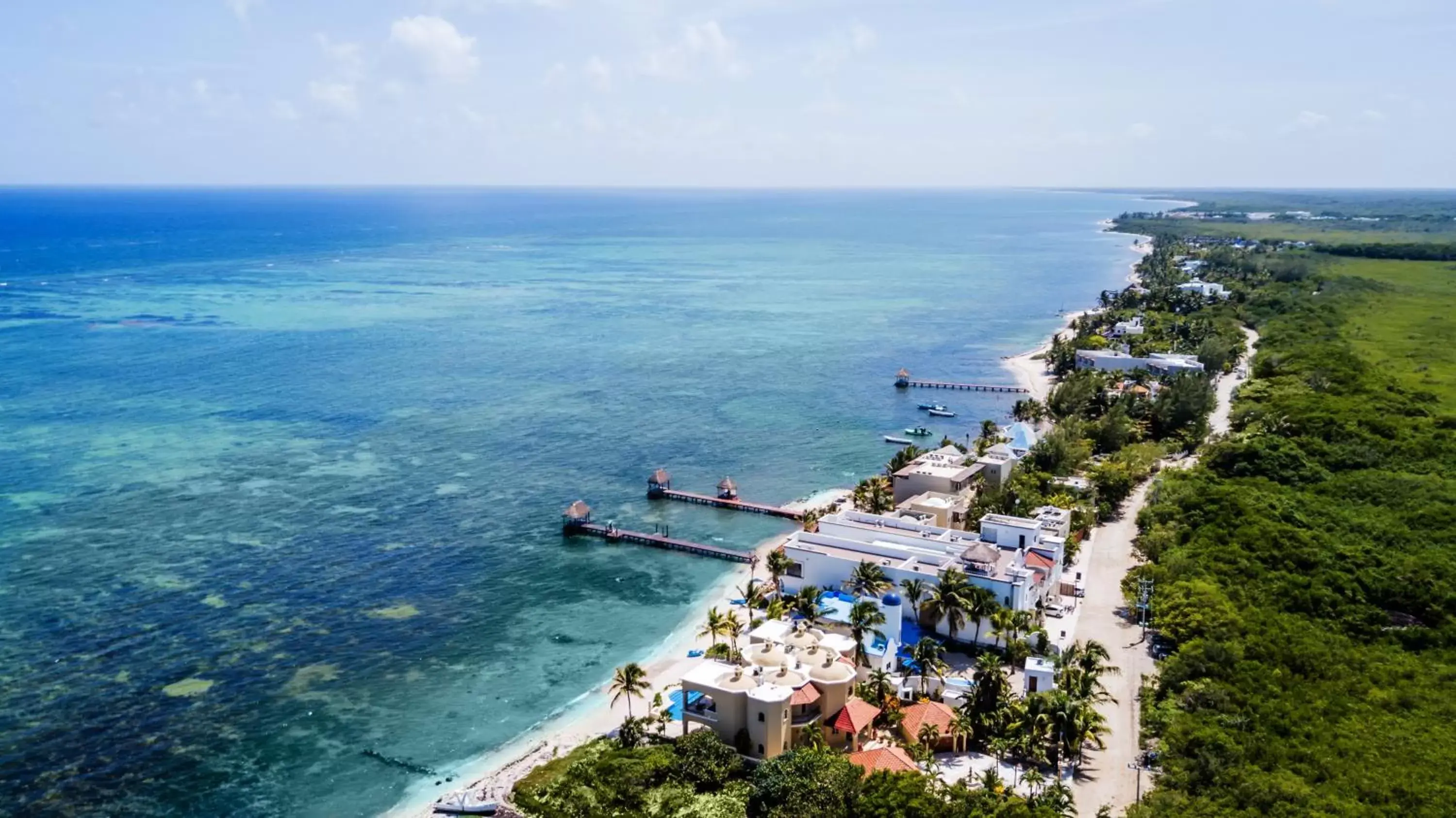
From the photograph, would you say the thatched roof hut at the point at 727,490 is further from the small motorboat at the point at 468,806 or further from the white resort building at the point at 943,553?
the small motorboat at the point at 468,806

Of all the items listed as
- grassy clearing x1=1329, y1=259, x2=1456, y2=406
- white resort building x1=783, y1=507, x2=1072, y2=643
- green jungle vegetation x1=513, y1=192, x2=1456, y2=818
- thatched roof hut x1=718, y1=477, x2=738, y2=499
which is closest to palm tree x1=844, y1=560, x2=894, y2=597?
white resort building x1=783, y1=507, x2=1072, y2=643

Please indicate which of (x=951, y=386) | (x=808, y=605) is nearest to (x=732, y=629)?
(x=808, y=605)

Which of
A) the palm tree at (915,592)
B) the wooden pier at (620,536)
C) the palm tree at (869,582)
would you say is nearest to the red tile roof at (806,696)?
the palm tree at (869,582)

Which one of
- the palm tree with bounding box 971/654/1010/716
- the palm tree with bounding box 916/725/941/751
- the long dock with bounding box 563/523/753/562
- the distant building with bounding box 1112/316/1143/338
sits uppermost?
the distant building with bounding box 1112/316/1143/338

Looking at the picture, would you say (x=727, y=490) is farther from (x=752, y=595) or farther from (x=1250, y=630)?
(x=1250, y=630)

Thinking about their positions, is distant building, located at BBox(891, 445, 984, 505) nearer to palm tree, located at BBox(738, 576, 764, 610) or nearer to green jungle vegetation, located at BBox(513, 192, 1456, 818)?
green jungle vegetation, located at BBox(513, 192, 1456, 818)

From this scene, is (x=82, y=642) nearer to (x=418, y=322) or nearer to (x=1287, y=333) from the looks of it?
(x=418, y=322)
